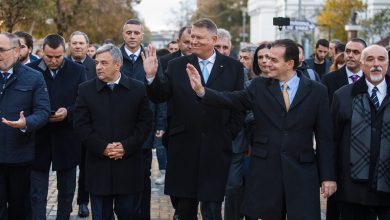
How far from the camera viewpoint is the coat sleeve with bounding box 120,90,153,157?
707 cm

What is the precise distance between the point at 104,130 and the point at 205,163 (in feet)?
3.41

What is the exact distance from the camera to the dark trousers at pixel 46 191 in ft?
26.0

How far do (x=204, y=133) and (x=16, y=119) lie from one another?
186cm

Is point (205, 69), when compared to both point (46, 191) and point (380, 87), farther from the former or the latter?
point (46, 191)

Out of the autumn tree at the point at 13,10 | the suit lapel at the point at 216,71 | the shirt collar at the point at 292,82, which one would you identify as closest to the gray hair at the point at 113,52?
the suit lapel at the point at 216,71

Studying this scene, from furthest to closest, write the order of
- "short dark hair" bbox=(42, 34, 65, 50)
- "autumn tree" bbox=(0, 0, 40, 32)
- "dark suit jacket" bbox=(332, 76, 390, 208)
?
1. "autumn tree" bbox=(0, 0, 40, 32)
2. "short dark hair" bbox=(42, 34, 65, 50)
3. "dark suit jacket" bbox=(332, 76, 390, 208)

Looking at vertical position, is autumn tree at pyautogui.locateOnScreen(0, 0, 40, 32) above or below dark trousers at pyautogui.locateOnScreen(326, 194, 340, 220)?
above

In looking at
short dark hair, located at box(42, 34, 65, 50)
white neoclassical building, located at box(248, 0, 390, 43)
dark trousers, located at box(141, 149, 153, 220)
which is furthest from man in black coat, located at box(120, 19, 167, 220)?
white neoclassical building, located at box(248, 0, 390, 43)

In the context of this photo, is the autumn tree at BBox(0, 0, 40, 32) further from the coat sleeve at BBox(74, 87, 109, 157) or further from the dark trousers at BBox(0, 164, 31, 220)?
the coat sleeve at BBox(74, 87, 109, 157)

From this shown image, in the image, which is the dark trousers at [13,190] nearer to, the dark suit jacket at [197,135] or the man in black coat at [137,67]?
the dark suit jacket at [197,135]

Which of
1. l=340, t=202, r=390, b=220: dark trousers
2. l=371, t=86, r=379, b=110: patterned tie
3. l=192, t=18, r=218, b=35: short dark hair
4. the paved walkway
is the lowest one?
the paved walkway

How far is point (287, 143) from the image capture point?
625cm

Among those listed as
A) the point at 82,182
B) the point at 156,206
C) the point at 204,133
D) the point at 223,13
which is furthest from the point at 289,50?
the point at 223,13

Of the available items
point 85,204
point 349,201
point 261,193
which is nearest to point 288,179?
point 261,193
